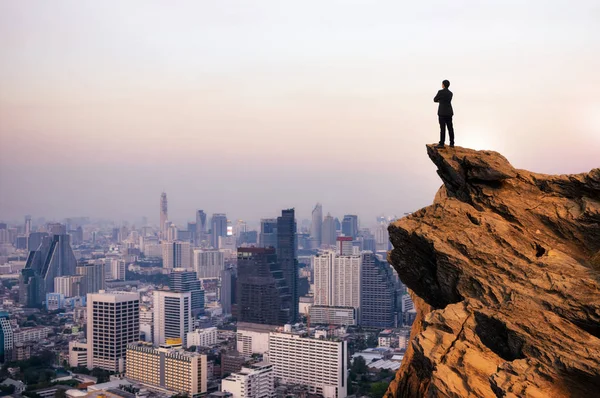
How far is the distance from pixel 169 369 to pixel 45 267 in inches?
975

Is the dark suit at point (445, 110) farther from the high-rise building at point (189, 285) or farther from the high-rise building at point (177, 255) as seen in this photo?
the high-rise building at point (177, 255)

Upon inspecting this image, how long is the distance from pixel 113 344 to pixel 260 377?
9.49m

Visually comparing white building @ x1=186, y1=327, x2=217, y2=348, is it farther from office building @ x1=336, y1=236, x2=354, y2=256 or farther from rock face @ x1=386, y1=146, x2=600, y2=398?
rock face @ x1=386, y1=146, x2=600, y2=398

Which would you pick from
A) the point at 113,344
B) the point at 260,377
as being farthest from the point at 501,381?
the point at 113,344

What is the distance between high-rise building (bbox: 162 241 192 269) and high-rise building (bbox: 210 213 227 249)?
471cm

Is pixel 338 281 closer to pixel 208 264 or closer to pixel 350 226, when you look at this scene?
pixel 350 226

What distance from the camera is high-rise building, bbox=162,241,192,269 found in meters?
58.2

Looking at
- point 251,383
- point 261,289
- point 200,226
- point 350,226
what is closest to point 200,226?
point 200,226

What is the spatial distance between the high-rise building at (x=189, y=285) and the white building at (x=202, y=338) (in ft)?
34.1

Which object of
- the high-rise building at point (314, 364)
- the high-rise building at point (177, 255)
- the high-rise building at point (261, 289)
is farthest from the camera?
the high-rise building at point (177, 255)

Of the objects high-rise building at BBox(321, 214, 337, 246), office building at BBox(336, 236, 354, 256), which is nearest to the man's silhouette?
office building at BBox(336, 236, 354, 256)

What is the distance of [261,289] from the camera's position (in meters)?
37.0

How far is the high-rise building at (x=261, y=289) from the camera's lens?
118 ft

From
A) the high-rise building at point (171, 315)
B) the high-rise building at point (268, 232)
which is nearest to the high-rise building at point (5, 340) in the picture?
the high-rise building at point (171, 315)
